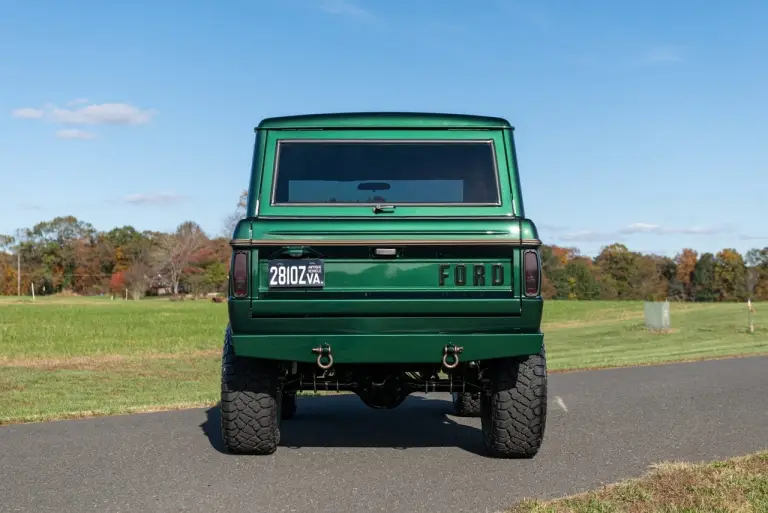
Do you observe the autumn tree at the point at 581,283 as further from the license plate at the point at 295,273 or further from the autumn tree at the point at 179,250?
the license plate at the point at 295,273

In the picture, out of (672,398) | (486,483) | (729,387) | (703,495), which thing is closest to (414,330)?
(486,483)

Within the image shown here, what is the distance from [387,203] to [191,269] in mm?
111218

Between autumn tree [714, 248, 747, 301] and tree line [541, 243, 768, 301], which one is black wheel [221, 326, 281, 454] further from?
autumn tree [714, 248, 747, 301]

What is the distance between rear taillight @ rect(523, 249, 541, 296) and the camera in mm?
5812

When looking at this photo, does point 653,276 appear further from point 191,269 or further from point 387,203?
point 387,203

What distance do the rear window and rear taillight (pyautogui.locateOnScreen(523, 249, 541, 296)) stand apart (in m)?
0.51

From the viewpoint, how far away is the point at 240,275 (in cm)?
574

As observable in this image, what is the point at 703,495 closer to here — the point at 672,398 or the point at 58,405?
the point at 672,398

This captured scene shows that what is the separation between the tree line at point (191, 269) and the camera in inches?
4542

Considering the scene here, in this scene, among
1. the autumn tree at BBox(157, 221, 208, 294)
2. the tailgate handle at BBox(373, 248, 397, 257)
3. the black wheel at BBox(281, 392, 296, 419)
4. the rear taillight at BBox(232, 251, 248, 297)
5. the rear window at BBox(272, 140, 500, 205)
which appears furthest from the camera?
the autumn tree at BBox(157, 221, 208, 294)

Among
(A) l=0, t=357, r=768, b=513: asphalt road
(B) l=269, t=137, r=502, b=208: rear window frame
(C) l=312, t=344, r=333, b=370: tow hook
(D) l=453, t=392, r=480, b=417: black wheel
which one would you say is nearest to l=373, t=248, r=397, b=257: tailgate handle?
(B) l=269, t=137, r=502, b=208: rear window frame

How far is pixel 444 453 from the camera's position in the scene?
6730mm

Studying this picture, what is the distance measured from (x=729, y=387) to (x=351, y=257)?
7.86m

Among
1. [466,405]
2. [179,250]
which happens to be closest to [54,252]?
[179,250]
